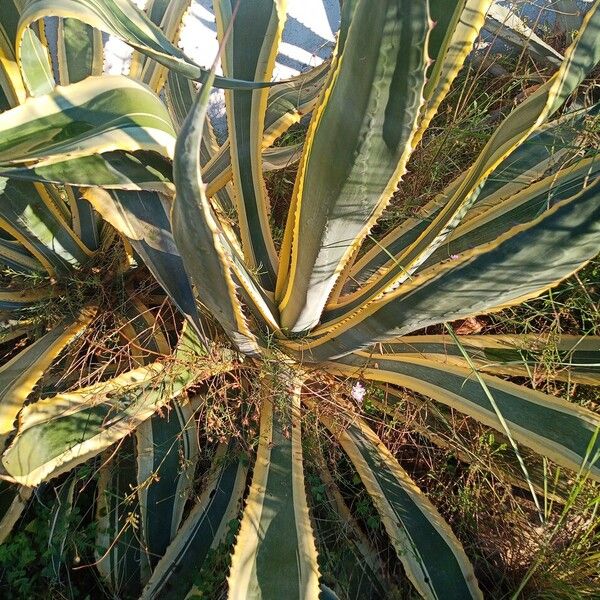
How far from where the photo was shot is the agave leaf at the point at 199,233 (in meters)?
0.56

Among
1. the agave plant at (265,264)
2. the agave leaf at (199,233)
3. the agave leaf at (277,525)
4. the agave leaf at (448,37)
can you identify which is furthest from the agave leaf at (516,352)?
the agave leaf at (448,37)

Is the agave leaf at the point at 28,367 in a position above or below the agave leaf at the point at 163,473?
above

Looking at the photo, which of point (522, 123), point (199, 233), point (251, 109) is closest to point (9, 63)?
point (251, 109)

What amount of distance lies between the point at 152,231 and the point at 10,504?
2.42 feet

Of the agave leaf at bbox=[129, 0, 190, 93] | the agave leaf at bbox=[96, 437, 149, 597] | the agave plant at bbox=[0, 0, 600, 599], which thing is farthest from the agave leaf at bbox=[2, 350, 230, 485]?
the agave leaf at bbox=[129, 0, 190, 93]

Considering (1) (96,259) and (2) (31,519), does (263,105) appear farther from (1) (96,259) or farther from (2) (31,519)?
(2) (31,519)

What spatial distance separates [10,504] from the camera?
4.19 feet

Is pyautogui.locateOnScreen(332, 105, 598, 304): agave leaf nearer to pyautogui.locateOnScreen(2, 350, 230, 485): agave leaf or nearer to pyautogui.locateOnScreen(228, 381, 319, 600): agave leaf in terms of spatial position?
pyautogui.locateOnScreen(228, 381, 319, 600): agave leaf

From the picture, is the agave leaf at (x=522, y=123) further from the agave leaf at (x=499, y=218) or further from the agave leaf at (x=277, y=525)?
the agave leaf at (x=277, y=525)

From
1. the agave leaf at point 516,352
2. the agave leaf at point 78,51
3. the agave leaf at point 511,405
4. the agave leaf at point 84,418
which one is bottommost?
the agave leaf at point 84,418

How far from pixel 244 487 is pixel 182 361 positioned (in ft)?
1.10

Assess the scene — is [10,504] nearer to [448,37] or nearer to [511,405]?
[511,405]

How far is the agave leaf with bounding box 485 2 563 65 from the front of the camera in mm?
1617

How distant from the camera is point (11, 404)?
1006 millimetres
